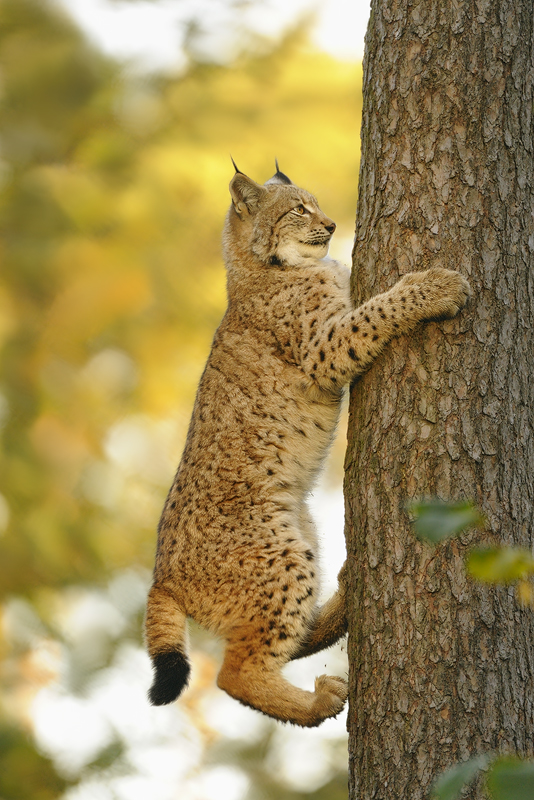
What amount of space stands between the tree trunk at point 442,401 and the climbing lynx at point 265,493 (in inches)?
10.0

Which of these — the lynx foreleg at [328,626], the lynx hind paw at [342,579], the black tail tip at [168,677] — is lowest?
the black tail tip at [168,677]

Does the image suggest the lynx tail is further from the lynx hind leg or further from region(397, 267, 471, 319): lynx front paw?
region(397, 267, 471, 319): lynx front paw

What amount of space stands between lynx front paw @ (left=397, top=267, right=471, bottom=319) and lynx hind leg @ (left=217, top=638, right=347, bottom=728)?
1564 mm

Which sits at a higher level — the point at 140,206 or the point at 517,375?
the point at 140,206

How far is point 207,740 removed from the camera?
7266mm

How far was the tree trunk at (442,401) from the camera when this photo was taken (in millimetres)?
2297

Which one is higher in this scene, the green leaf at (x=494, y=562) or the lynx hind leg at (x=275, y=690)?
the green leaf at (x=494, y=562)

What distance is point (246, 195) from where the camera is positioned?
4438 mm

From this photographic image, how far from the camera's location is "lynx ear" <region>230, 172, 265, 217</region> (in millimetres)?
4379

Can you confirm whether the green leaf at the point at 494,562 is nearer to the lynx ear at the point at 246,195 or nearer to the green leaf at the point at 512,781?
the green leaf at the point at 512,781

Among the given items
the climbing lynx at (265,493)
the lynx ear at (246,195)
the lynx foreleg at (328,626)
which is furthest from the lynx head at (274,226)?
the lynx foreleg at (328,626)

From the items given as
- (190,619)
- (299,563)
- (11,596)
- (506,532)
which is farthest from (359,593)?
(11,596)

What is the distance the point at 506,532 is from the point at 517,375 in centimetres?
50

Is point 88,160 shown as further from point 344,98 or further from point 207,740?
point 207,740
